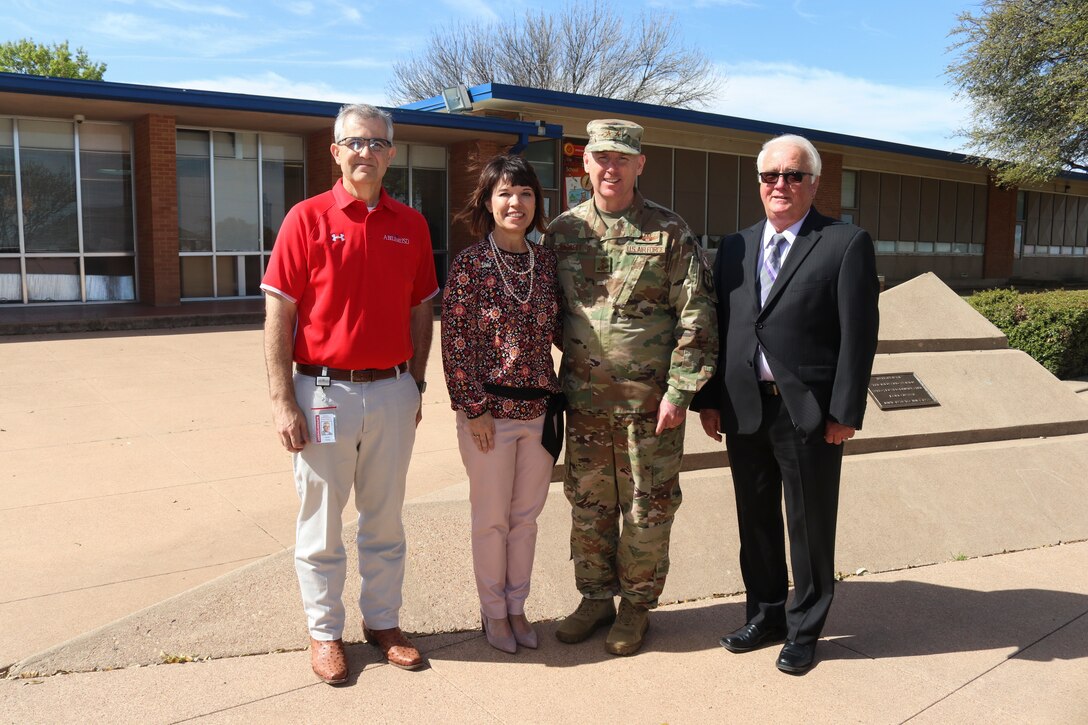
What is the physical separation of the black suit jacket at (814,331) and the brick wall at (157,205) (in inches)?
495

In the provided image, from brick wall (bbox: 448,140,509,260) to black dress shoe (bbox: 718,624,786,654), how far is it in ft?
44.7

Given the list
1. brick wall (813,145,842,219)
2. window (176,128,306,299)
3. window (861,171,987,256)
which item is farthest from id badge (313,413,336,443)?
window (861,171,987,256)

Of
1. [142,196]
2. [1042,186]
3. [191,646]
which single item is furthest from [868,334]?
[1042,186]

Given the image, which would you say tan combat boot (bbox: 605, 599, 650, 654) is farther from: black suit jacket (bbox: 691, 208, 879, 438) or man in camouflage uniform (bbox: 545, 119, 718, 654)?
black suit jacket (bbox: 691, 208, 879, 438)

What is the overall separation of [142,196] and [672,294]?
1308cm

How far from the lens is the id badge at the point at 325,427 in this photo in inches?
126

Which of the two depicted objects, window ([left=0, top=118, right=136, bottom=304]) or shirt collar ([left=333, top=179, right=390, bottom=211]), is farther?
window ([left=0, top=118, right=136, bottom=304])

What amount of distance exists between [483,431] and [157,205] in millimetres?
12376

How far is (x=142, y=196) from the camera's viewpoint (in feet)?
47.3

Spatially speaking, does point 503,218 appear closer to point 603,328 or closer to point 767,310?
point 603,328

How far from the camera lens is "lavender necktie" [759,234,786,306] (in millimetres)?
3514

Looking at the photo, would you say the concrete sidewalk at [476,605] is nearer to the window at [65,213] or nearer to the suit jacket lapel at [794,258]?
the suit jacket lapel at [794,258]

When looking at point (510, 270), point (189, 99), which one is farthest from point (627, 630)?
point (189, 99)

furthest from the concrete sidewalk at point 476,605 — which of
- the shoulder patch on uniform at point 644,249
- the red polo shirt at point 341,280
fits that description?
the shoulder patch on uniform at point 644,249
